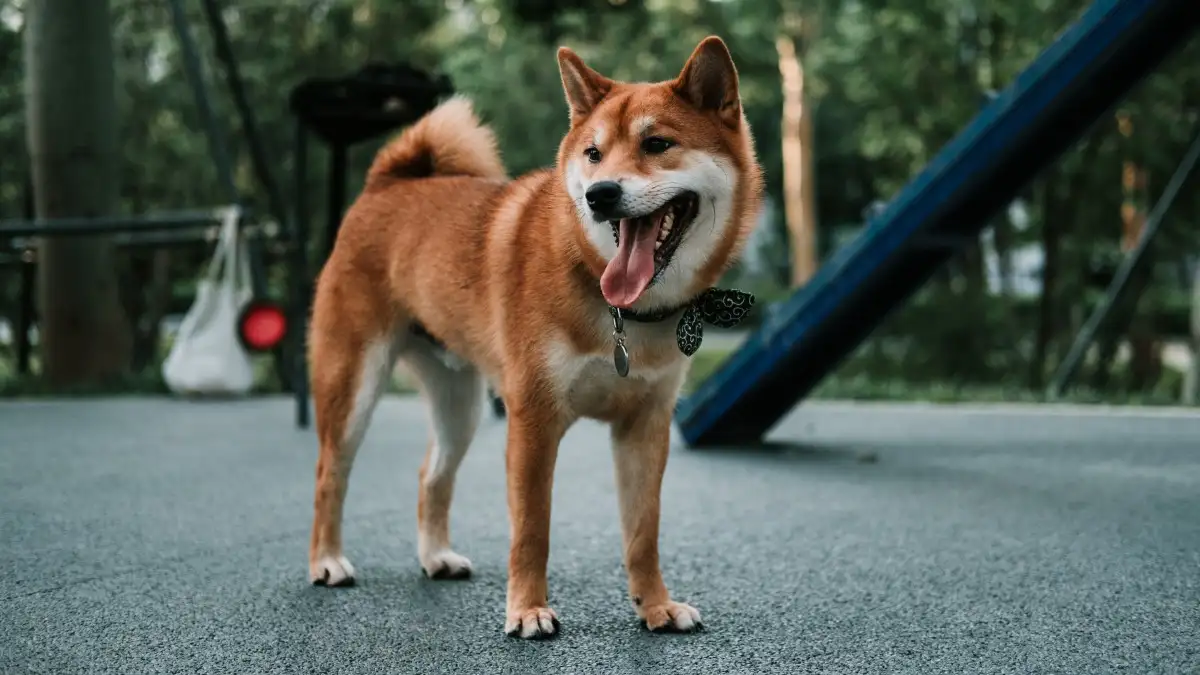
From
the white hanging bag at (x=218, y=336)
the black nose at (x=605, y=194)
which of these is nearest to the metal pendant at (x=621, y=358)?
the black nose at (x=605, y=194)

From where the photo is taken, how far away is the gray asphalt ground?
8.38 feet

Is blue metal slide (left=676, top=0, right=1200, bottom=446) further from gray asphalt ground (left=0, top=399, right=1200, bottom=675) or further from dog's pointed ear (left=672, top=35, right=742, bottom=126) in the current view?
dog's pointed ear (left=672, top=35, right=742, bottom=126)

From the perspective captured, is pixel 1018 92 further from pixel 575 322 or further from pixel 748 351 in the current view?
pixel 575 322

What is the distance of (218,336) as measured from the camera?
6.97m

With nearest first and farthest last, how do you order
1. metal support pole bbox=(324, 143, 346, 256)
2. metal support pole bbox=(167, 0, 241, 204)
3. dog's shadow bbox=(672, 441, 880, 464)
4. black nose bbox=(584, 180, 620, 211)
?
black nose bbox=(584, 180, 620, 211) → dog's shadow bbox=(672, 441, 880, 464) → metal support pole bbox=(324, 143, 346, 256) → metal support pole bbox=(167, 0, 241, 204)

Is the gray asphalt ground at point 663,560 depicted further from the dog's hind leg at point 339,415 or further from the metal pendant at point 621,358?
the metal pendant at point 621,358

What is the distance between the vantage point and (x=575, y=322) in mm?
2730

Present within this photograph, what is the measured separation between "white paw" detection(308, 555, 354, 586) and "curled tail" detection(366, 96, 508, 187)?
48.6 inches

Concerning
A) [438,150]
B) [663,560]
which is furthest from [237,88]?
[663,560]

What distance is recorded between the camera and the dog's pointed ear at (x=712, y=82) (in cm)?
267

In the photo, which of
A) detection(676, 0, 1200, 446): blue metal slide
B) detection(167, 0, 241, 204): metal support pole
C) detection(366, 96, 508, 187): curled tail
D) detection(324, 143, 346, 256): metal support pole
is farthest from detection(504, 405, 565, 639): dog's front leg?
detection(167, 0, 241, 204): metal support pole

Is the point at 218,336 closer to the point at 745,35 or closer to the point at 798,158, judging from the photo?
the point at 745,35

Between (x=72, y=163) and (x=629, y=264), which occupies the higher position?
(x=629, y=264)

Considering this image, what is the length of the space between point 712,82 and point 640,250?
18.4 inches
